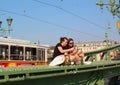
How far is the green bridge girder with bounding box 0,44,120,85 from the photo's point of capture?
5.80 meters

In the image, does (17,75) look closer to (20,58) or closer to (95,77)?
(95,77)

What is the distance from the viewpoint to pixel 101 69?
1041 cm

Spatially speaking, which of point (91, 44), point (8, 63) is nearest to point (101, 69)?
point (8, 63)

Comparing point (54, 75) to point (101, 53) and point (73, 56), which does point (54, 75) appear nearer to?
point (73, 56)

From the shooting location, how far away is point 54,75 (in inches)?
278

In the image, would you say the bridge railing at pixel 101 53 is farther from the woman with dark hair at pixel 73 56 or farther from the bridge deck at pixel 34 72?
the bridge deck at pixel 34 72

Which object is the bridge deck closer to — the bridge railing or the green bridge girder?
the green bridge girder

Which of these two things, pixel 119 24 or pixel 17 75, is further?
pixel 119 24

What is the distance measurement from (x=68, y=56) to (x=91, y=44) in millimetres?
84764

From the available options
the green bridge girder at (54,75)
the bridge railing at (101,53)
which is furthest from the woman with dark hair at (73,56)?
the bridge railing at (101,53)

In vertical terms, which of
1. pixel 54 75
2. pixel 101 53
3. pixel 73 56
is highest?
pixel 101 53

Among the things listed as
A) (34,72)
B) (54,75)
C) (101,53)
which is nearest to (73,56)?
(54,75)

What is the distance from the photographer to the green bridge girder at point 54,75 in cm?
580

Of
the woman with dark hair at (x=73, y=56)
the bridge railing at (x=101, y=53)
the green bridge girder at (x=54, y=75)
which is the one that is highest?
the bridge railing at (x=101, y=53)
